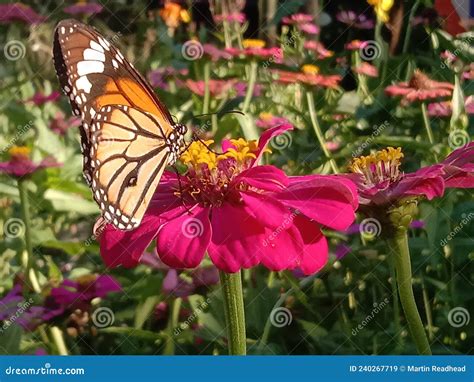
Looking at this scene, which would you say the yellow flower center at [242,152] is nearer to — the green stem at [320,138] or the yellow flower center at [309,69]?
the green stem at [320,138]

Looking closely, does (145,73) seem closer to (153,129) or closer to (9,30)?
(9,30)

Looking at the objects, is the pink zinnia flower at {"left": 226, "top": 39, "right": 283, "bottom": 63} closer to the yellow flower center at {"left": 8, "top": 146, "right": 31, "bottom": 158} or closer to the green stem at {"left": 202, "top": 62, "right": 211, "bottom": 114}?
the green stem at {"left": 202, "top": 62, "right": 211, "bottom": 114}

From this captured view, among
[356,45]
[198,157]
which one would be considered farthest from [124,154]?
[356,45]

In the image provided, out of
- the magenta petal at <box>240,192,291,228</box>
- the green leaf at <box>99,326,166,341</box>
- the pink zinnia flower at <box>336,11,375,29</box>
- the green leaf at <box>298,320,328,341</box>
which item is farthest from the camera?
the pink zinnia flower at <box>336,11,375,29</box>

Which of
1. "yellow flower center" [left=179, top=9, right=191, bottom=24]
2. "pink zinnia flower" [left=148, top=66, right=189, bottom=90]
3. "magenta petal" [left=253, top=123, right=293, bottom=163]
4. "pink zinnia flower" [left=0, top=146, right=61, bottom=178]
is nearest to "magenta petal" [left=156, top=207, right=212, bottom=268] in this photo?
"magenta petal" [left=253, top=123, right=293, bottom=163]

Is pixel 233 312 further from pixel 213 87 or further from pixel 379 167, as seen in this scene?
pixel 213 87
